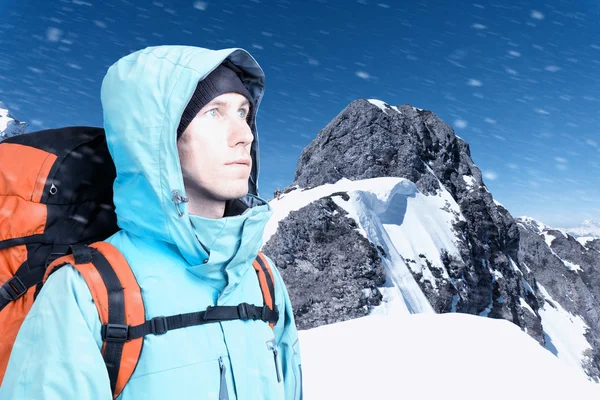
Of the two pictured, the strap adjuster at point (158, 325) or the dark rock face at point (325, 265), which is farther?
the dark rock face at point (325, 265)

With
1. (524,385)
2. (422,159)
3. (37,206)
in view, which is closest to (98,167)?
(37,206)

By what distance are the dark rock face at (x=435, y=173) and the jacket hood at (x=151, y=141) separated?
3426 centimetres

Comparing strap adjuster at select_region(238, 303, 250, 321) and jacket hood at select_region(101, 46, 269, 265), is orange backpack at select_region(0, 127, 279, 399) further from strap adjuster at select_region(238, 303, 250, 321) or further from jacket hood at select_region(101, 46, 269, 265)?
jacket hood at select_region(101, 46, 269, 265)

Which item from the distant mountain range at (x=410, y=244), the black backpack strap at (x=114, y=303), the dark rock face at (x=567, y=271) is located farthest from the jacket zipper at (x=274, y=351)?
the dark rock face at (x=567, y=271)

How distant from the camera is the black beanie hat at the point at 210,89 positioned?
A: 6.40 feet

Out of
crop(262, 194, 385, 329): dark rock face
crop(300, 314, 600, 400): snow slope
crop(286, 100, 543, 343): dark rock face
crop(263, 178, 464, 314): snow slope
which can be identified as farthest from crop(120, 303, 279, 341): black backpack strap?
crop(286, 100, 543, 343): dark rock face

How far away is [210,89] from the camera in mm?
2016

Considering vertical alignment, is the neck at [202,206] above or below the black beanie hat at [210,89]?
below

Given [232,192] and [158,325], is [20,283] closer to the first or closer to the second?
[158,325]

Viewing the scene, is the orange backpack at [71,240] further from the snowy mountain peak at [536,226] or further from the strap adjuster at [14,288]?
the snowy mountain peak at [536,226]

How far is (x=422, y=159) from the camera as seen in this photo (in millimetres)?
51375

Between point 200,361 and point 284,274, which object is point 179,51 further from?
point 284,274

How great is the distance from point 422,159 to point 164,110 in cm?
5206

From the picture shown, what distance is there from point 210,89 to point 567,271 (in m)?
94.1
